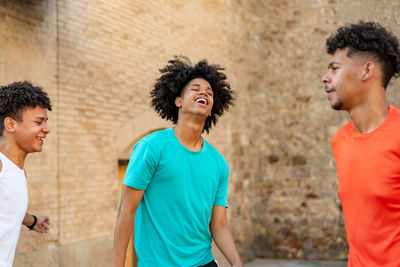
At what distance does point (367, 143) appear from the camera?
231cm

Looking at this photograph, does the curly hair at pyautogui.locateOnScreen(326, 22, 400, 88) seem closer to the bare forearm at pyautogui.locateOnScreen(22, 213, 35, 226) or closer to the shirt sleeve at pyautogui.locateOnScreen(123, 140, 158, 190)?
the shirt sleeve at pyautogui.locateOnScreen(123, 140, 158, 190)

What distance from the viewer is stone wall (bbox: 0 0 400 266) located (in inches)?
210

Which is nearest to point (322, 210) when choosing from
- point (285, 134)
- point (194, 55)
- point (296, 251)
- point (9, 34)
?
point (296, 251)

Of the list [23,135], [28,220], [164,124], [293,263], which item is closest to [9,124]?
[23,135]

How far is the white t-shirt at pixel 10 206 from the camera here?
8.26ft

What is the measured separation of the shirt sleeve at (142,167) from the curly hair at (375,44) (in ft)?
4.03

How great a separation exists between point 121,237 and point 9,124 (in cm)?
92

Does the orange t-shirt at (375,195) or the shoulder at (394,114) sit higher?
the shoulder at (394,114)

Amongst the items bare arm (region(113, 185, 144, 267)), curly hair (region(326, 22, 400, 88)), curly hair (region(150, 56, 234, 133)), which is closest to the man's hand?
bare arm (region(113, 185, 144, 267))

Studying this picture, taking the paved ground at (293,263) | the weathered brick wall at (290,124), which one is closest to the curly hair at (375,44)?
the weathered brick wall at (290,124)

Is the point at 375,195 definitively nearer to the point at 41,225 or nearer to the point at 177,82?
the point at 177,82

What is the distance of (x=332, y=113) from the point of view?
9.46 metres

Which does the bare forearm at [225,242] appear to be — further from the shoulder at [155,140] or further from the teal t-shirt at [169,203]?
the shoulder at [155,140]

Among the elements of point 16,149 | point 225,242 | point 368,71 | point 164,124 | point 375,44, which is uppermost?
point 375,44
